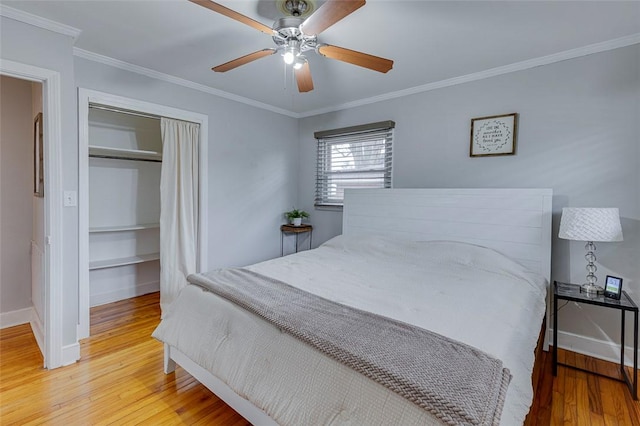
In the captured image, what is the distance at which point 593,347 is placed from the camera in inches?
97.8

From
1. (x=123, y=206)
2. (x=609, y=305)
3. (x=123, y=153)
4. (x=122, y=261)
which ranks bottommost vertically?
(x=122, y=261)

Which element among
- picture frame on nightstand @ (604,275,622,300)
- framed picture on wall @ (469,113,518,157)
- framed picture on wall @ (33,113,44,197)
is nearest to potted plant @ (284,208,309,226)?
framed picture on wall @ (469,113,518,157)

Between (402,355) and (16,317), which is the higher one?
(402,355)

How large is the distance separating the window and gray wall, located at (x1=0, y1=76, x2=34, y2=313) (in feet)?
10.1

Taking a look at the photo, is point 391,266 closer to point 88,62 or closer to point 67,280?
point 67,280

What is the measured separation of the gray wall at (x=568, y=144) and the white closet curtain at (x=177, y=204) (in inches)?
101

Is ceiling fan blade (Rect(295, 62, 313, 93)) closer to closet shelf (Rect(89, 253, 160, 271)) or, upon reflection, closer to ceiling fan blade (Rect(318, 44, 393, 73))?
ceiling fan blade (Rect(318, 44, 393, 73))

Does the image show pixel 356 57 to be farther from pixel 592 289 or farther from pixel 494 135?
pixel 592 289

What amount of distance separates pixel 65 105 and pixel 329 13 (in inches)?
80.3

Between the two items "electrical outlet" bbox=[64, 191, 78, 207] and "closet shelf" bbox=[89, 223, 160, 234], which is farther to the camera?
"closet shelf" bbox=[89, 223, 160, 234]

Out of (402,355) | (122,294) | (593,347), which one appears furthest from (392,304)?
(122,294)

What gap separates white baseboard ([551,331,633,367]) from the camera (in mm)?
2363

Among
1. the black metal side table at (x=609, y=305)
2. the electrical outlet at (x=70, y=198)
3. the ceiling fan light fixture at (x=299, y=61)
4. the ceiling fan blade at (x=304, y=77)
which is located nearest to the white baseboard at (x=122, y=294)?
the electrical outlet at (x=70, y=198)

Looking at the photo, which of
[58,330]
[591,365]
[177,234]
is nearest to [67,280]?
[58,330]
